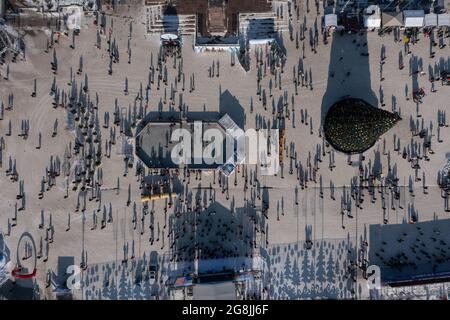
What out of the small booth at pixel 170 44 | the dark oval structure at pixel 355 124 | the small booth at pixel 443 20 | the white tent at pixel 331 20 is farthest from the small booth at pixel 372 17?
the small booth at pixel 170 44

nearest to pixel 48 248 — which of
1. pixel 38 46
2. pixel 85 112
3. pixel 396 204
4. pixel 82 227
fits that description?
pixel 82 227

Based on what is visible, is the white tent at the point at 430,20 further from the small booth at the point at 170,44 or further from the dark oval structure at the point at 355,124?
the small booth at the point at 170,44

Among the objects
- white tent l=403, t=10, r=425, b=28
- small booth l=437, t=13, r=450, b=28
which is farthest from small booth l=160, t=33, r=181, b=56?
small booth l=437, t=13, r=450, b=28

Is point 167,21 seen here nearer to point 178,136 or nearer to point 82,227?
point 178,136

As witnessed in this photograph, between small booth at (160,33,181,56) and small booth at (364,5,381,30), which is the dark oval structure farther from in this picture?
small booth at (160,33,181,56)

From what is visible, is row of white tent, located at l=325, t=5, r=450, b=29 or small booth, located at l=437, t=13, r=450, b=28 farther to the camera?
small booth, located at l=437, t=13, r=450, b=28

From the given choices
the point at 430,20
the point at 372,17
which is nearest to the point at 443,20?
the point at 430,20
